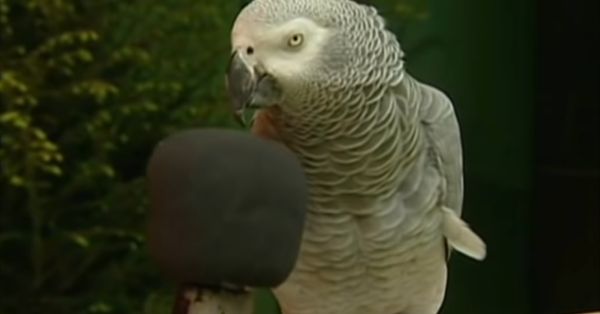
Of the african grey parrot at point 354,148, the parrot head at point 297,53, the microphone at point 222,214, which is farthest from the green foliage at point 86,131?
the microphone at point 222,214

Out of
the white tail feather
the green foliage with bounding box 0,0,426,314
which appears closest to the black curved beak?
the white tail feather

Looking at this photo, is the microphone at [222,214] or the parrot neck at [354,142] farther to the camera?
the parrot neck at [354,142]

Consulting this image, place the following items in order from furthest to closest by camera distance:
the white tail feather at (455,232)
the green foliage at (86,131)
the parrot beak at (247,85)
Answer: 1. the green foliage at (86,131)
2. the white tail feather at (455,232)
3. the parrot beak at (247,85)

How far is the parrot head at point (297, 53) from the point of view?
1039mm

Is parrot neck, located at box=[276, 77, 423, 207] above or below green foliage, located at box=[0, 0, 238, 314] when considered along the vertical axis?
above

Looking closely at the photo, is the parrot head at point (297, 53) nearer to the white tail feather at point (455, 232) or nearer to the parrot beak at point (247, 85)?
the parrot beak at point (247, 85)

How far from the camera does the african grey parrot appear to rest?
1.06m

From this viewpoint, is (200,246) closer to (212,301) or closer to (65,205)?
(212,301)

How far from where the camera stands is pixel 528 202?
2.55 meters

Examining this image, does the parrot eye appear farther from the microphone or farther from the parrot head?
the microphone

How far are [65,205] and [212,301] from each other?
123 cm

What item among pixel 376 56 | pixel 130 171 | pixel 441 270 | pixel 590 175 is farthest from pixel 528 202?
pixel 376 56

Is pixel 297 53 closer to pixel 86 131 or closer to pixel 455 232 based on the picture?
pixel 455 232

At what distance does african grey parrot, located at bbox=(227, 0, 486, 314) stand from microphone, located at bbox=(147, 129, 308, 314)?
16.3 inches
